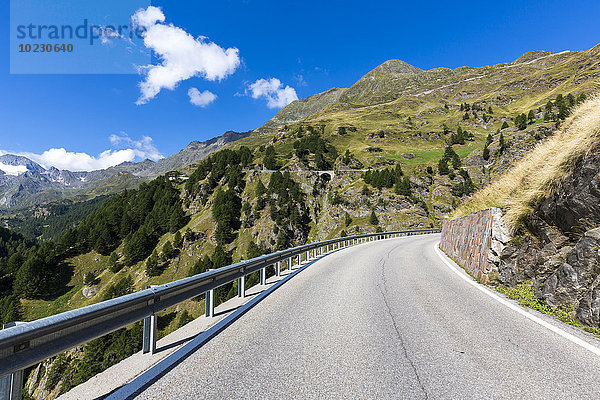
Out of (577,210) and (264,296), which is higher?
(577,210)

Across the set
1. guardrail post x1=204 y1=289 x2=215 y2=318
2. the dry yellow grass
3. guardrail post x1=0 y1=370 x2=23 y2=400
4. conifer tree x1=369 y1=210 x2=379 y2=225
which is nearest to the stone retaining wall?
the dry yellow grass

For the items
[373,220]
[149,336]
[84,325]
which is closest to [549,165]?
[149,336]

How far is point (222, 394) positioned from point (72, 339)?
5.49ft

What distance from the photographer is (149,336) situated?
3.95 metres

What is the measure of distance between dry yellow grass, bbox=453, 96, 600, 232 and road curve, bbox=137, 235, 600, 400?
313cm

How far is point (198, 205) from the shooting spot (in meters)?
101

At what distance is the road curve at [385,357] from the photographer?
9.70ft

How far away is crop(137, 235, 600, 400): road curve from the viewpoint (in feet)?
9.70

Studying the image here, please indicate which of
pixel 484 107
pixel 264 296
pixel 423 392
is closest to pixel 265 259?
pixel 264 296

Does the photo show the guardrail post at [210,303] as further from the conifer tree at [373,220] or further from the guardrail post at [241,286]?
the conifer tree at [373,220]

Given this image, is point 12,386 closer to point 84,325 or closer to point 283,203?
point 84,325

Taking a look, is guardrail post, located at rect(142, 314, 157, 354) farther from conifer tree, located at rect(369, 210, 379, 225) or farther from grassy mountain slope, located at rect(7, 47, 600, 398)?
conifer tree, located at rect(369, 210, 379, 225)

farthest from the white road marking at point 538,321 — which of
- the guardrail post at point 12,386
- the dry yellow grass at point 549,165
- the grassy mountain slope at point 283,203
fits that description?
the grassy mountain slope at point 283,203

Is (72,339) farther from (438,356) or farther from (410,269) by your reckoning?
(410,269)
